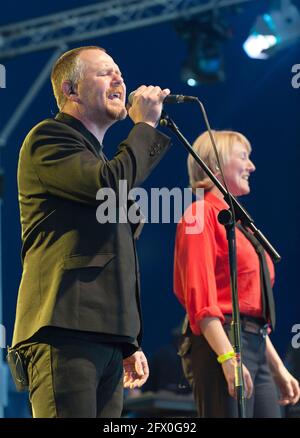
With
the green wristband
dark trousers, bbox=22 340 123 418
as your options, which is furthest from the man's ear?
the green wristband

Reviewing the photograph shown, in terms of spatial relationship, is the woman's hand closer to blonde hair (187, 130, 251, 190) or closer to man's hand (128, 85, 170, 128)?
blonde hair (187, 130, 251, 190)

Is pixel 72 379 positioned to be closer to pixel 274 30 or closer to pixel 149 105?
pixel 149 105

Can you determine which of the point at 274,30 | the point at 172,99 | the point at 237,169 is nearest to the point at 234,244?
the point at 172,99

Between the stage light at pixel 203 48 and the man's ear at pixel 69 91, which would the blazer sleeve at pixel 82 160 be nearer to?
the man's ear at pixel 69 91

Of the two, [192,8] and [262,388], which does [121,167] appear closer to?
[262,388]

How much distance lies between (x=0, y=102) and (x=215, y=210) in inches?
183

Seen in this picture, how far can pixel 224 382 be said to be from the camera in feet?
9.37

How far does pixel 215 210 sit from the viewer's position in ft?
10.2

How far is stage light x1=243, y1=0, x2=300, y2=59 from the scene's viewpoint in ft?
20.1

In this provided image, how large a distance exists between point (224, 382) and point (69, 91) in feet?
3.43

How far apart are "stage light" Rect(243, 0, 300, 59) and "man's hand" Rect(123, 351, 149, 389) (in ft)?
13.5

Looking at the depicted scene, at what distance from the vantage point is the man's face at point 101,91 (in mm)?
2406

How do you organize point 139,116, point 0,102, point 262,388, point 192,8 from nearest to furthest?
point 139,116
point 262,388
point 192,8
point 0,102
